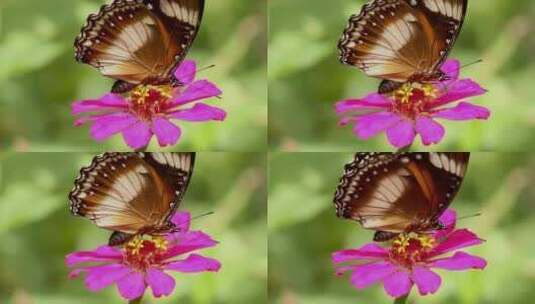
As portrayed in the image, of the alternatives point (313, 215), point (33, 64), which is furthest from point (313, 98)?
point (33, 64)

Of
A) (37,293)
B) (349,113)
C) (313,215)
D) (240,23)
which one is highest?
(240,23)

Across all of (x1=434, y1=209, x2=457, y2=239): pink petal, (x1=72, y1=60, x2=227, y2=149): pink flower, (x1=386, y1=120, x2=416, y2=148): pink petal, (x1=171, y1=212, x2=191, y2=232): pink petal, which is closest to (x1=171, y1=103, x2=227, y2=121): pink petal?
(x1=72, y1=60, x2=227, y2=149): pink flower

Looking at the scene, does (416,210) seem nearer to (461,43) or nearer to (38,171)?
(461,43)

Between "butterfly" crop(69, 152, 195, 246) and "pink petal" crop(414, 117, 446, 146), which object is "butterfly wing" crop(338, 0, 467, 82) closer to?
"pink petal" crop(414, 117, 446, 146)

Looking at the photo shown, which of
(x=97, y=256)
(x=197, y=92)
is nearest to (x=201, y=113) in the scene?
(x=197, y=92)

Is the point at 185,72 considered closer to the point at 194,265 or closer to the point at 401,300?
the point at 194,265

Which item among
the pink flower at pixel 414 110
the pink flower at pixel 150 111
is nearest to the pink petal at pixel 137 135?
the pink flower at pixel 150 111
